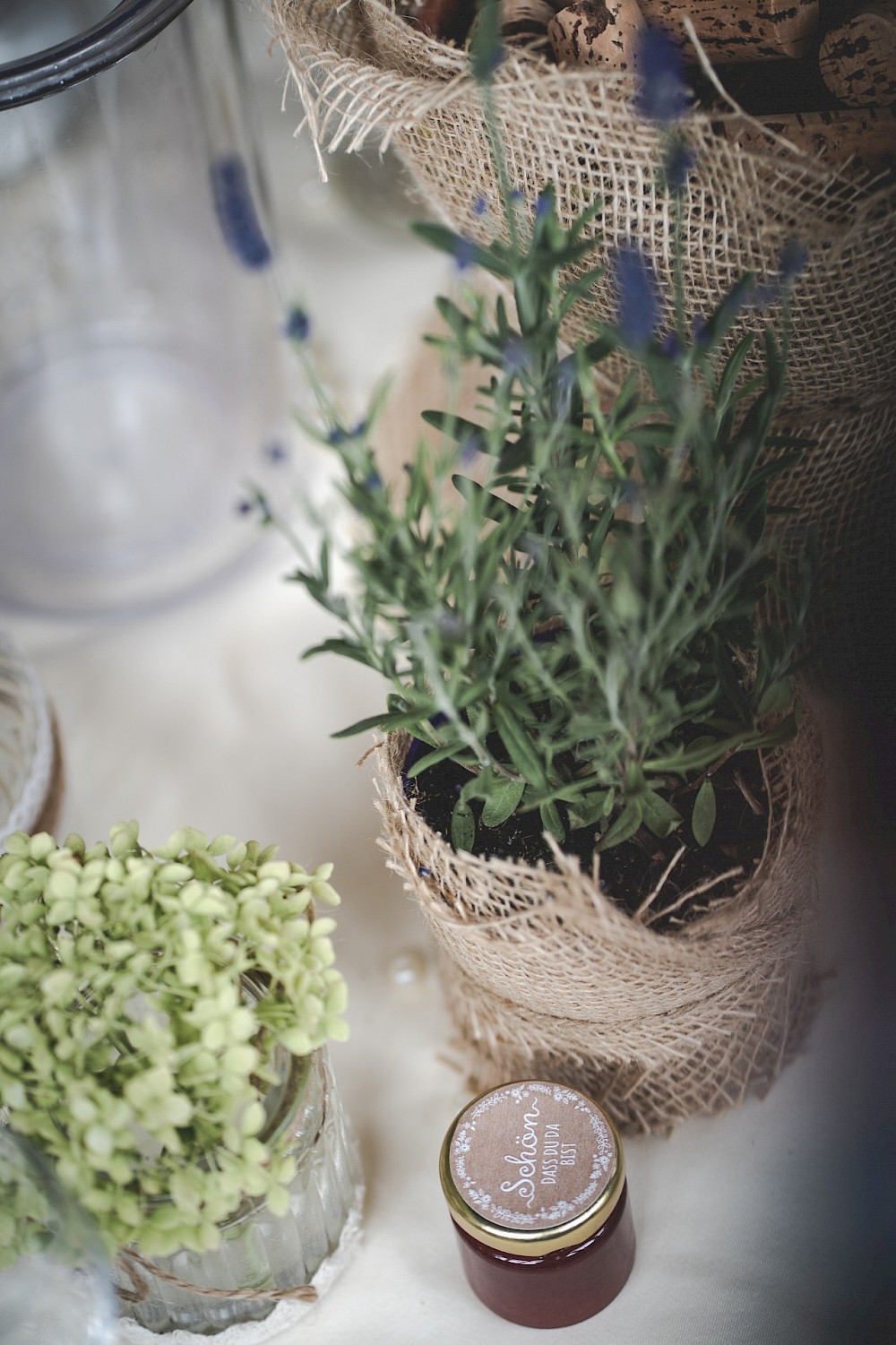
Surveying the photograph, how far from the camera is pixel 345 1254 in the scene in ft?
1.91

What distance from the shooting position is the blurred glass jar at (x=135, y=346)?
818 millimetres

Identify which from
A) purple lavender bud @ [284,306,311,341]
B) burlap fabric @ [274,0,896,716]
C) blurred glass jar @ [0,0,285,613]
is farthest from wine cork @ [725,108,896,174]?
blurred glass jar @ [0,0,285,613]

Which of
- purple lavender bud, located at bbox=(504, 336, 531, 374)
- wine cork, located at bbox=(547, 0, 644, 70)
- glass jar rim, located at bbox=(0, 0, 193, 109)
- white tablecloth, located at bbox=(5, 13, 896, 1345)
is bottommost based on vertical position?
white tablecloth, located at bbox=(5, 13, 896, 1345)

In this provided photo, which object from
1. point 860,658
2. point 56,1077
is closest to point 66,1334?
point 56,1077

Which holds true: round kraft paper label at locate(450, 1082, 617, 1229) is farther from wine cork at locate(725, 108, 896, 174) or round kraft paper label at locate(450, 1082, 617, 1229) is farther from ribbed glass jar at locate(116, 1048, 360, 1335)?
wine cork at locate(725, 108, 896, 174)

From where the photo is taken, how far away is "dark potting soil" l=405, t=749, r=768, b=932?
542 mm

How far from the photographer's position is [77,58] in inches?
23.5

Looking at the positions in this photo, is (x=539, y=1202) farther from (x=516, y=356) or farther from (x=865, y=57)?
(x=865, y=57)

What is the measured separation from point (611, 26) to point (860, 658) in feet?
1.10

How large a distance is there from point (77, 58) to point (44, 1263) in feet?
1.73

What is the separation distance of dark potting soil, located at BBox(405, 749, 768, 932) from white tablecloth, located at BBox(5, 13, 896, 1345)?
72 mm

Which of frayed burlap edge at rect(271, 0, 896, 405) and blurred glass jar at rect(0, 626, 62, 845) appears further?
blurred glass jar at rect(0, 626, 62, 845)

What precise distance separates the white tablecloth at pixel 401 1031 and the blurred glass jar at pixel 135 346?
6 cm

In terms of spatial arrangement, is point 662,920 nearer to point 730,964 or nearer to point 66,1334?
point 730,964
